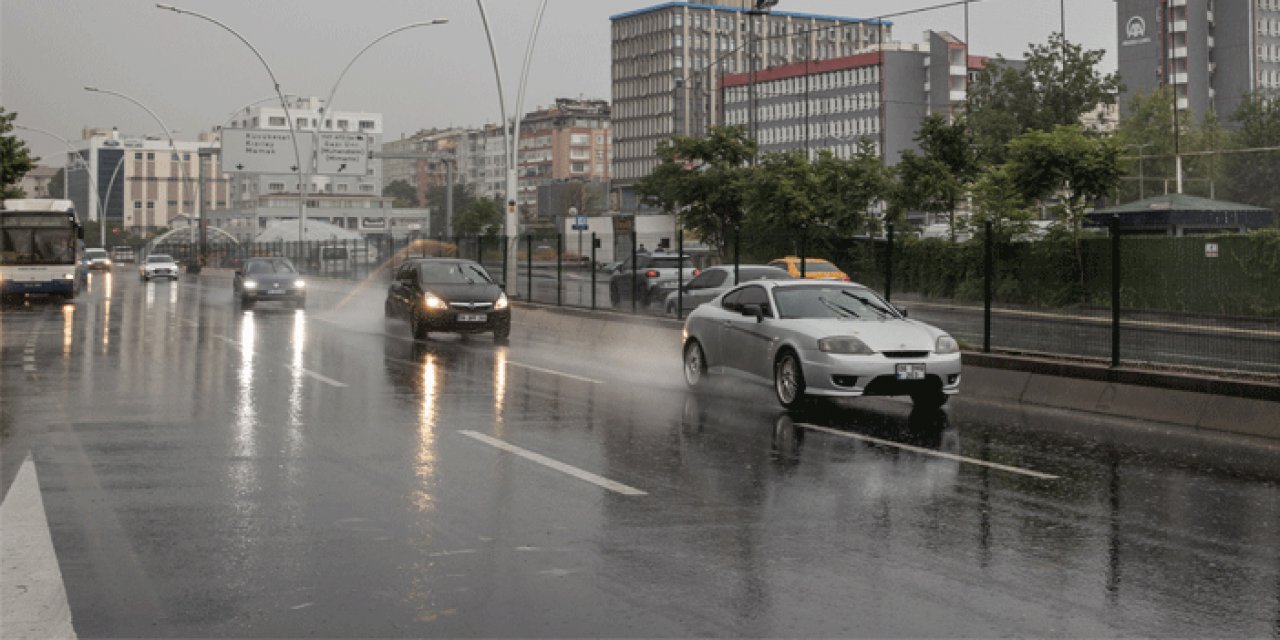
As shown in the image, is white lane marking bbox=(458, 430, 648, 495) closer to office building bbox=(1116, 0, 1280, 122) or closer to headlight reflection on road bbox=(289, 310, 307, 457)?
headlight reflection on road bbox=(289, 310, 307, 457)

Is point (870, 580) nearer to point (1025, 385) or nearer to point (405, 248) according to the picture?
point (1025, 385)

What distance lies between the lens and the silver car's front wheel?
14383 mm

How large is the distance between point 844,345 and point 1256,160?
48837 millimetres

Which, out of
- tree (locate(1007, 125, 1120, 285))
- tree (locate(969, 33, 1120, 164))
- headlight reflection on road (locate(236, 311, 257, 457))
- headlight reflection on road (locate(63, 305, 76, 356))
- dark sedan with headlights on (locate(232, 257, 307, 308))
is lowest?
headlight reflection on road (locate(236, 311, 257, 457))

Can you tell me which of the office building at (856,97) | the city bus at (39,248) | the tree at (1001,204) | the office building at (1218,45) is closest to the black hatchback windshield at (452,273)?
the tree at (1001,204)

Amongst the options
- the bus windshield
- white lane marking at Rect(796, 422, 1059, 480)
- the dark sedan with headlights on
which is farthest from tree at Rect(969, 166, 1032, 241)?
the bus windshield

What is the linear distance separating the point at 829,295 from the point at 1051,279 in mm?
4358

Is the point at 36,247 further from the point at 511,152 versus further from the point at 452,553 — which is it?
the point at 452,553

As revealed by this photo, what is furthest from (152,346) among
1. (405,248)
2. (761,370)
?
(405,248)

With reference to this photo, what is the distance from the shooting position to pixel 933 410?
15.0m

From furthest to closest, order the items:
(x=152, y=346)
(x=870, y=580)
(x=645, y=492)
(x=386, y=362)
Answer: (x=152, y=346) → (x=386, y=362) → (x=645, y=492) → (x=870, y=580)

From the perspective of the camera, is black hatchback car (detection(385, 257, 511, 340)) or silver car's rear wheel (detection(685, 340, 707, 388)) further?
black hatchback car (detection(385, 257, 511, 340))

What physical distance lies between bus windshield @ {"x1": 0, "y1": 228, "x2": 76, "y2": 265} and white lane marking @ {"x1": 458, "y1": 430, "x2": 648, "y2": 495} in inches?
1479

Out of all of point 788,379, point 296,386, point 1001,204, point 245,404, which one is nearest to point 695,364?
point 788,379
